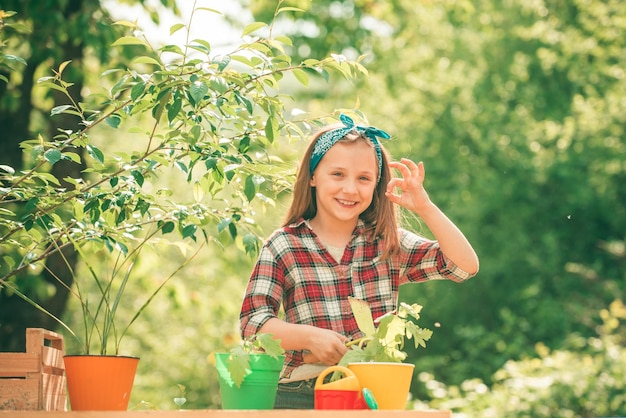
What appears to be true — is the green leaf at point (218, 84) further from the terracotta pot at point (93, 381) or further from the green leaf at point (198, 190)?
the terracotta pot at point (93, 381)

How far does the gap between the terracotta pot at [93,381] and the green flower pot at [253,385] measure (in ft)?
0.83

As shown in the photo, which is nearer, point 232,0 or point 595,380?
point 595,380

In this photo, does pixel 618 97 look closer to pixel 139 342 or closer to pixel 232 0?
pixel 232 0

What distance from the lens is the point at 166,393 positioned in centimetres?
1560

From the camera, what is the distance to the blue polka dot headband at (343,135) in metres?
2.46

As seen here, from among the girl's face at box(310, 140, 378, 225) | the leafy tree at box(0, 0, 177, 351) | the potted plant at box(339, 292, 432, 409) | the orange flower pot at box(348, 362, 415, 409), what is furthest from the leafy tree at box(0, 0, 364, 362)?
the leafy tree at box(0, 0, 177, 351)

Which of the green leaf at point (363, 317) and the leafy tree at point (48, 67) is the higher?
the leafy tree at point (48, 67)

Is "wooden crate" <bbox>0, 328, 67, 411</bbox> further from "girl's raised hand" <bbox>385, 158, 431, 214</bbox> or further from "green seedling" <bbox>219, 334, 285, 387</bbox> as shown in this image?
"girl's raised hand" <bbox>385, 158, 431, 214</bbox>

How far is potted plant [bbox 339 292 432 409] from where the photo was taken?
1.78 meters

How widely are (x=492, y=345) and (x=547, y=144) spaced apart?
2.96 meters

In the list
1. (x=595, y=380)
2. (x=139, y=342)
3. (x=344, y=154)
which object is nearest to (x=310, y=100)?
(x=139, y=342)

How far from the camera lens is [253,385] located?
1.82m

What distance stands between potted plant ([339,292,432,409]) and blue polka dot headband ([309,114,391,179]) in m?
0.62

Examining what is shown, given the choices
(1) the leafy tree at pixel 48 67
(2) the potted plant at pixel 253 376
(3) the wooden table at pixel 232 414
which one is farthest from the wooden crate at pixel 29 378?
(1) the leafy tree at pixel 48 67
